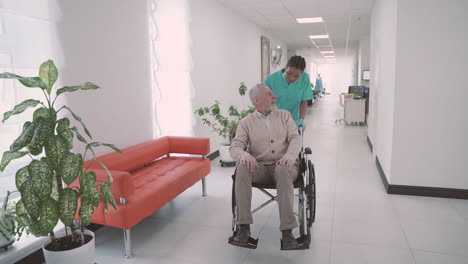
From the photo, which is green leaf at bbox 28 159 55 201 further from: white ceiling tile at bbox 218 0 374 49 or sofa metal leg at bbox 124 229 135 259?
white ceiling tile at bbox 218 0 374 49

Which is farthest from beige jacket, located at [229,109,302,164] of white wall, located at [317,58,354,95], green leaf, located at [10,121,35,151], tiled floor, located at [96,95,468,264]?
white wall, located at [317,58,354,95]

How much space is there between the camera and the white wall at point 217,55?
534cm

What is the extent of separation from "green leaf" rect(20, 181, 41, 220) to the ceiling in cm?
521

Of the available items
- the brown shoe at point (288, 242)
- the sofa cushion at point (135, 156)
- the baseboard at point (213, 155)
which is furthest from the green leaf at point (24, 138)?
the baseboard at point (213, 155)

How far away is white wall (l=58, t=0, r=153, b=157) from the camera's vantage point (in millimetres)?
2928

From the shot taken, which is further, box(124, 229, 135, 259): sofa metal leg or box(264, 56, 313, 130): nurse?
box(264, 56, 313, 130): nurse

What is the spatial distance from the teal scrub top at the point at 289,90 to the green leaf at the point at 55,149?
6.67ft

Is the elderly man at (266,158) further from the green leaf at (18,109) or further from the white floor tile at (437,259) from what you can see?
the green leaf at (18,109)

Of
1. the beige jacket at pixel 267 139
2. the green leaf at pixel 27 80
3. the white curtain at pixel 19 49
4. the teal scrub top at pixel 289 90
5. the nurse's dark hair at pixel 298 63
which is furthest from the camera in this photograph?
the teal scrub top at pixel 289 90

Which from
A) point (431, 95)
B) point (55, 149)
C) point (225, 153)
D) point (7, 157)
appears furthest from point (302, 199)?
point (225, 153)

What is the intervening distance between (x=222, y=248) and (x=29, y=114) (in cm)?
185

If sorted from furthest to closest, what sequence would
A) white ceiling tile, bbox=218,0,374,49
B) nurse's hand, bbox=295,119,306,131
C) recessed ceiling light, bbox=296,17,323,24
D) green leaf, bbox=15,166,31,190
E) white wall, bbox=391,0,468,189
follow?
recessed ceiling light, bbox=296,17,323,24, white ceiling tile, bbox=218,0,374,49, white wall, bbox=391,0,468,189, nurse's hand, bbox=295,119,306,131, green leaf, bbox=15,166,31,190

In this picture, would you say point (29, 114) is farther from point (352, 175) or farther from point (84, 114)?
point (352, 175)

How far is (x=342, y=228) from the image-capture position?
A: 302 centimetres
